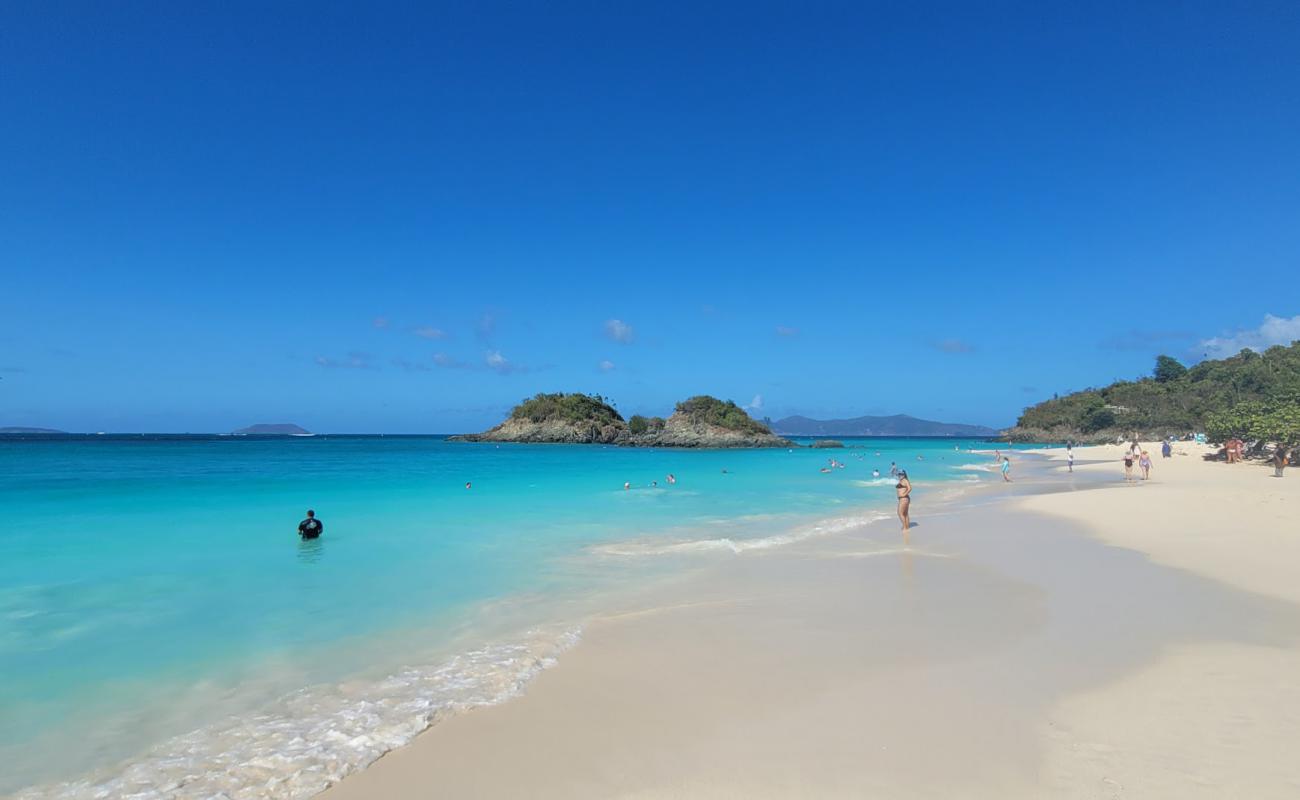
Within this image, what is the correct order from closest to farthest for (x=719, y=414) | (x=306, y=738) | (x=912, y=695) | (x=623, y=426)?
1. (x=306, y=738)
2. (x=912, y=695)
3. (x=719, y=414)
4. (x=623, y=426)

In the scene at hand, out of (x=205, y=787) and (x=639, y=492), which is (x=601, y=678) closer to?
(x=205, y=787)

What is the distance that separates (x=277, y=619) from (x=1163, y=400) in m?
116

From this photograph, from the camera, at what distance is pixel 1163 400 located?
93.0 meters

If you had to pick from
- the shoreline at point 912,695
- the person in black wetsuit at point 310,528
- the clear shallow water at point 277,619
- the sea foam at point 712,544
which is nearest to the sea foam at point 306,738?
the clear shallow water at point 277,619

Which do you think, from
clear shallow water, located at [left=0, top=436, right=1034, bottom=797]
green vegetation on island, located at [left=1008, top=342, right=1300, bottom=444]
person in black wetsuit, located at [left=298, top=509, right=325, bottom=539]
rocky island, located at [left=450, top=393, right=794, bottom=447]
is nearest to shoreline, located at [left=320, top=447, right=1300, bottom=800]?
clear shallow water, located at [left=0, top=436, right=1034, bottom=797]

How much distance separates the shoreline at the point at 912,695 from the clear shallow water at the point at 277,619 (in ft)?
2.90

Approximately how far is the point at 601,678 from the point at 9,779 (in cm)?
427

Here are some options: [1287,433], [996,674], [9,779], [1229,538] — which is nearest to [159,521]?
[9,779]

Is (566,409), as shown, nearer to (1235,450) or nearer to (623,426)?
(623,426)

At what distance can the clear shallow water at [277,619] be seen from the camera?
4.79m

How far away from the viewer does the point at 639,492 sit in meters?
27.8

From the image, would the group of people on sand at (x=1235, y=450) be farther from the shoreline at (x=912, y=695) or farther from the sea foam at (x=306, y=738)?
the sea foam at (x=306, y=738)

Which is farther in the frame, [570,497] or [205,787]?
[570,497]

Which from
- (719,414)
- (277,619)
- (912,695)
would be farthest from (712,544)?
(719,414)
